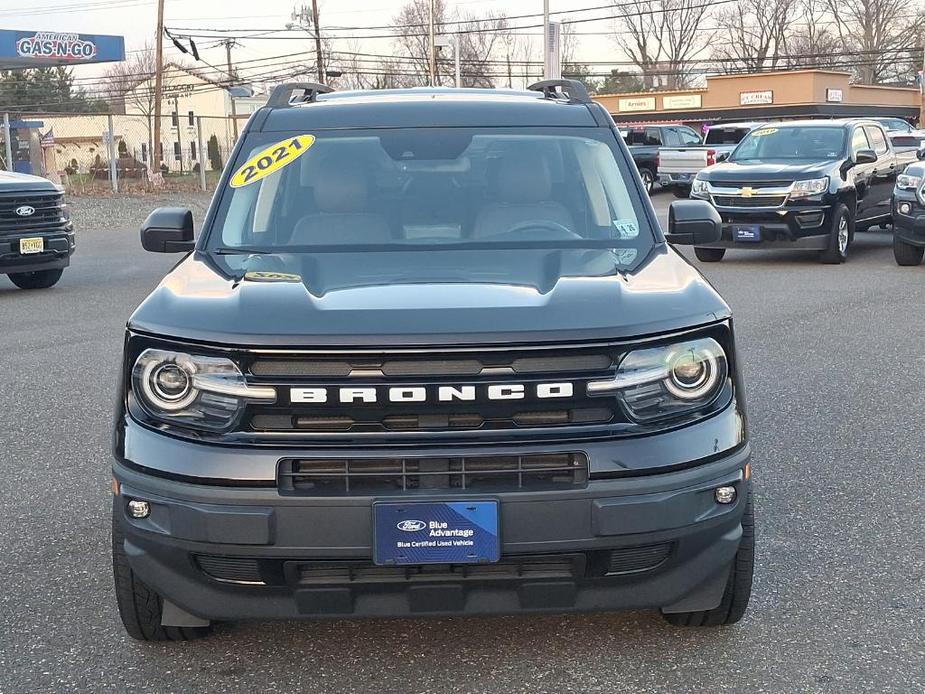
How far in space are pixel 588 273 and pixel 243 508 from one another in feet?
4.27

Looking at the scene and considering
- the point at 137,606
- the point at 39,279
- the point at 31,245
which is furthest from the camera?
the point at 39,279

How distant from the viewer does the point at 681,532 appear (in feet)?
10.2

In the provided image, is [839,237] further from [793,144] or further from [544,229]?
[544,229]

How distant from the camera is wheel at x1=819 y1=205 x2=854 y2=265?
14.4 metres

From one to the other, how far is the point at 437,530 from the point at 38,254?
424 inches

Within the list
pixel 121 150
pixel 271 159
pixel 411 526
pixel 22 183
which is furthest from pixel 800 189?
pixel 121 150

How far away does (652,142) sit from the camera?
103 feet

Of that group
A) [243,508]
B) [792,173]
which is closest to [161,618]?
[243,508]

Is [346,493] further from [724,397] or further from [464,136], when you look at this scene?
[464,136]

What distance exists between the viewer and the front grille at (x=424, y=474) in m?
3.02

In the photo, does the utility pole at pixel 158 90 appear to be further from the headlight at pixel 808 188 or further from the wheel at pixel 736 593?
the wheel at pixel 736 593

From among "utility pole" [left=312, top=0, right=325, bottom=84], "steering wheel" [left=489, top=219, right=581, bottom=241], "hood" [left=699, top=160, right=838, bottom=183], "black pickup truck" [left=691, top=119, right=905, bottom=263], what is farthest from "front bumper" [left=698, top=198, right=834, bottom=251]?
"utility pole" [left=312, top=0, right=325, bottom=84]

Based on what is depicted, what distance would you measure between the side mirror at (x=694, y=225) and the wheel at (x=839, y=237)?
33.7 ft

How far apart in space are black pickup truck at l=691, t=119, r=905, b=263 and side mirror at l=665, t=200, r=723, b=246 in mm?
9203
